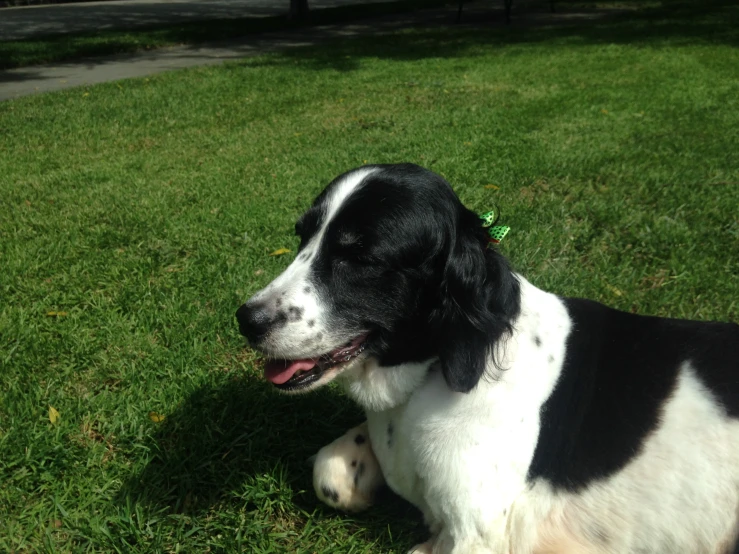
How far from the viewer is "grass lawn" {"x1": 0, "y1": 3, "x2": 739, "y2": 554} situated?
2.58m

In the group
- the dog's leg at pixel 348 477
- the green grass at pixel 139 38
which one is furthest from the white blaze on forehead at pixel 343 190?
the green grass at pixel 139 38

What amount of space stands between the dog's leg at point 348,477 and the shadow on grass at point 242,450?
10 centimetres

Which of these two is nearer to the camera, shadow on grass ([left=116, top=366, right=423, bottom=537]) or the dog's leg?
the dog's leg

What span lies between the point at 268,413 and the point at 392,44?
46.3 feet

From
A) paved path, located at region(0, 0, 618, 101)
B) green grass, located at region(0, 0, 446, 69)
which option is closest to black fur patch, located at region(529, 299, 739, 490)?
paved path, located at region(0, 0, 618, 101)

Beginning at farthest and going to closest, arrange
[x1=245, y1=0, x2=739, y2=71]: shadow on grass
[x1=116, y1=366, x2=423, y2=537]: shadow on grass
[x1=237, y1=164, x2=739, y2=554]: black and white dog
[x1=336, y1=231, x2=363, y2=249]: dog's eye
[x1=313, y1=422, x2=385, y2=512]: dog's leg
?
[x1=245, y1=0, x2=739, y2=71]: shadow on grass < [x1=116, y1=366, x2=423, y2=537]: shadow on grass < [x1=313, y1=422, x2=385, y2=512]: dog's leg < [x1=336, y1=231, x2=363, y2=249]: dog's eye < [x1=237, y1=164, x2=739, y2=554]: black and white dog

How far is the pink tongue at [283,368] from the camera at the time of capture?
7.38 feet

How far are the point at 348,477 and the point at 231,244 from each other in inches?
101

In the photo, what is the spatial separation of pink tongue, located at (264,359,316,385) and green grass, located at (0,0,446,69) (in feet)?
43.3

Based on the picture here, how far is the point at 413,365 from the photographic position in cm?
225

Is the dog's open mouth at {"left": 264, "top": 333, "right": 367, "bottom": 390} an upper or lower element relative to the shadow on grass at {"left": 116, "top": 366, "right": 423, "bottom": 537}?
upper

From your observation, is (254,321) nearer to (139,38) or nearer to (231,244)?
(231,244)

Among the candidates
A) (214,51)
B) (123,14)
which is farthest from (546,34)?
(123,14)

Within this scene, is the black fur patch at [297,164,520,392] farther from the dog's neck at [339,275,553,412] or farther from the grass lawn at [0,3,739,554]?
the grass lawn at [0,3,739,554]
